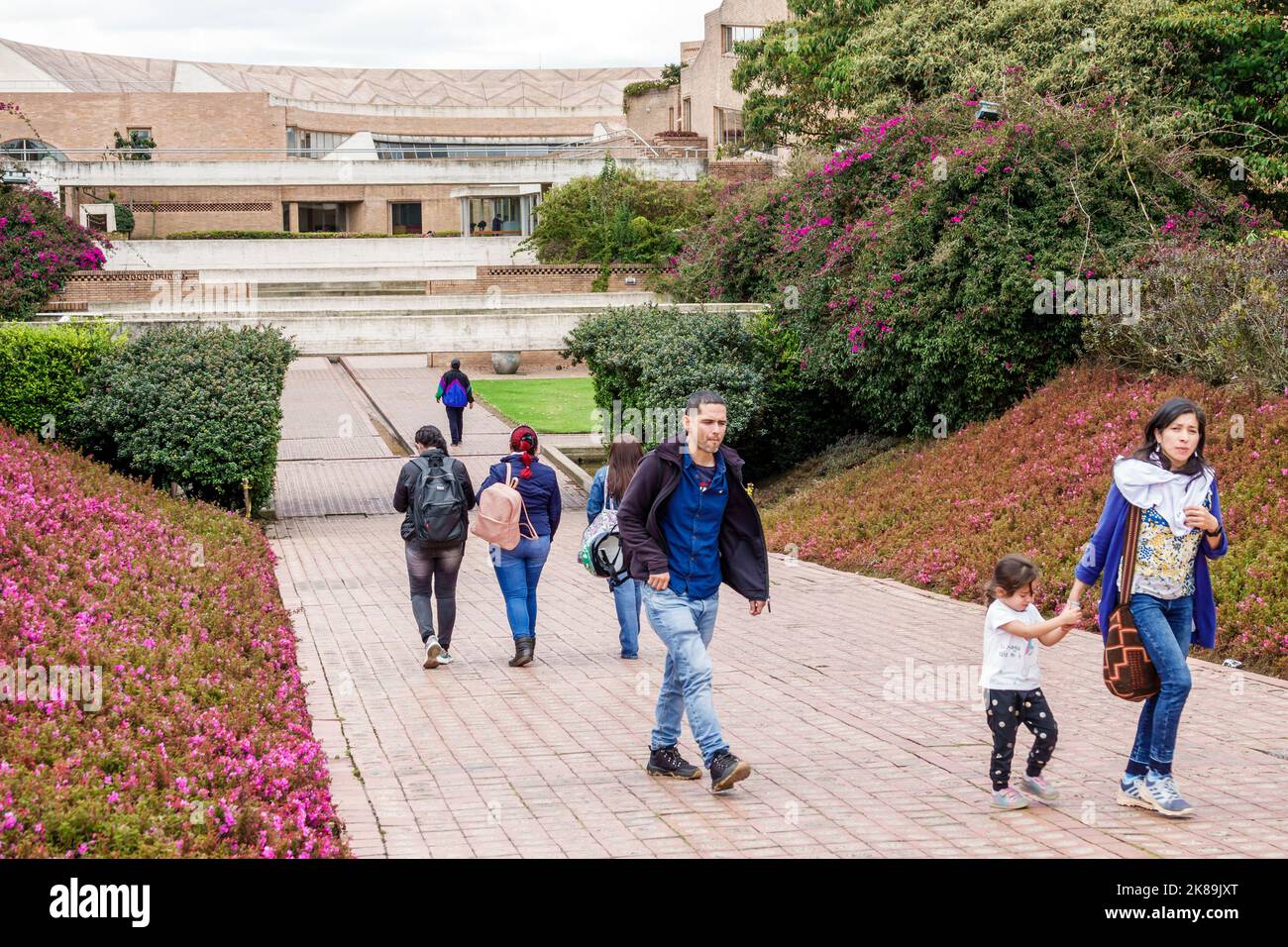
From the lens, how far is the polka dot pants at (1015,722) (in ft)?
19.9

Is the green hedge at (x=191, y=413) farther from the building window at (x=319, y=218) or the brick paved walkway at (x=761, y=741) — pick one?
the building window at (x=319, y=218)

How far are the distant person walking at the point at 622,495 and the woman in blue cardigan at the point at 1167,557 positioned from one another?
131 inches

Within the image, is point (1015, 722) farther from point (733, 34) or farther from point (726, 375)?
point (733, 34)

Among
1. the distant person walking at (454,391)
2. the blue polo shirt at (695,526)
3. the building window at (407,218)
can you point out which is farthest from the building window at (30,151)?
the blue polo shirt at (695,526)

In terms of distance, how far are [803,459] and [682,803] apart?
A: 46.8 ft

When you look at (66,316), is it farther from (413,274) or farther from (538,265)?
(413,274)

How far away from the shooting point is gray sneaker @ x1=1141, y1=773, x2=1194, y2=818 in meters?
6.00

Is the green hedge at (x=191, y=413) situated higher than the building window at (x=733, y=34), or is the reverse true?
the building window at (x=733, y=34)

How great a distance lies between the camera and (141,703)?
6738 millimetres

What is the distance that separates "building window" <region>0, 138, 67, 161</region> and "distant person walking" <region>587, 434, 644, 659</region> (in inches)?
1763

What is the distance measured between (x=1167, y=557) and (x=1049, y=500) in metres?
7.54

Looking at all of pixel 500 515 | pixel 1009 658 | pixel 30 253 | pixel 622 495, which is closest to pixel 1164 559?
pixel 1009 658

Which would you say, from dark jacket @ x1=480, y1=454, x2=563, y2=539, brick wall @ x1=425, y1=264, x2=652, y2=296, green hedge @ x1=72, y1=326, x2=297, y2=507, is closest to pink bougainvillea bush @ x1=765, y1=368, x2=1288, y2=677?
dark jacket @ x1=480, y1=454, x2=563, y2=539
